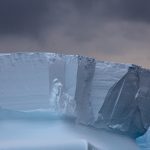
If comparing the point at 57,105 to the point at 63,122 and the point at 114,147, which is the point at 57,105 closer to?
the point at 63,122

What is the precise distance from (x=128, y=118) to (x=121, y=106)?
0.11 meters

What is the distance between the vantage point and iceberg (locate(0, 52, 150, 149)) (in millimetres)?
3852

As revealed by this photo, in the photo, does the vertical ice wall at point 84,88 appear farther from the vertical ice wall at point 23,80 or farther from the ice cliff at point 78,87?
the vertical ice wall at point 23,80

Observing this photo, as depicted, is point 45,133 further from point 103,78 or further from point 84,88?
point 103,78

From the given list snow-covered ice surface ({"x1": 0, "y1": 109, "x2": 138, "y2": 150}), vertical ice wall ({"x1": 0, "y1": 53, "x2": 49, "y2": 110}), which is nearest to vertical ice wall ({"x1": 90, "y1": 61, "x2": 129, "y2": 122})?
snow-covered ice surface ({"x1": 0, "y1": 109, "x2": 138, "y2": 150})

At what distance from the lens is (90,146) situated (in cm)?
358

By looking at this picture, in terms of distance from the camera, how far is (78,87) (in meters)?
3.96

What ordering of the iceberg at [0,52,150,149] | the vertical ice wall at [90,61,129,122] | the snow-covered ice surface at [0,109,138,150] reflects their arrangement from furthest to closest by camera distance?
the vertical ice wall at [90,61,129,122]
the iceberg at [0,52,150,149]
the snow-covered ice surface at [0,109,138,150]

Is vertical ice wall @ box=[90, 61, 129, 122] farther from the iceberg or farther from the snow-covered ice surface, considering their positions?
the snow-covered ice surface

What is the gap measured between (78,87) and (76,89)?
0.09ft

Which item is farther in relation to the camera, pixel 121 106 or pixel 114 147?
pixel 121 106

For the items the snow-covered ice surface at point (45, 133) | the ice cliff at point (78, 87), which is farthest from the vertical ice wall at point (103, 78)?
the snow-covered ice surface at point (45, 133)

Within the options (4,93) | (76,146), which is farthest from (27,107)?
(76,146)

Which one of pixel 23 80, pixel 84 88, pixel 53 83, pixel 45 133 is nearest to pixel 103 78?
pixel 84 88
